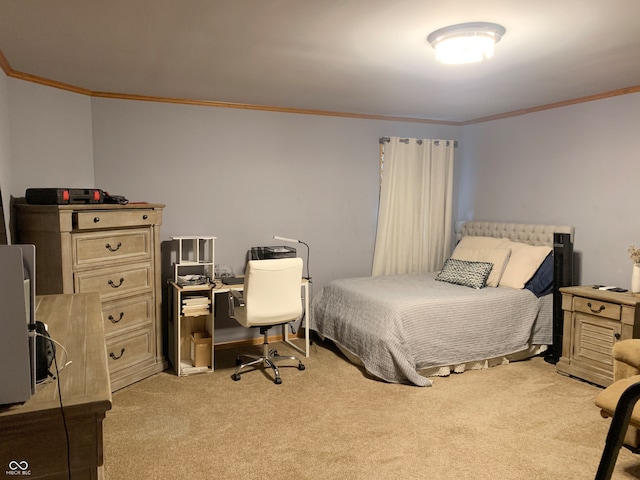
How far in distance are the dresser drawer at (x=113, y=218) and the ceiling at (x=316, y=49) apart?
101 cm

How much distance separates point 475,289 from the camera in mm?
4363

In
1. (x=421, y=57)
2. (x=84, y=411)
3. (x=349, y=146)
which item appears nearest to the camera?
(x=84, y=411)

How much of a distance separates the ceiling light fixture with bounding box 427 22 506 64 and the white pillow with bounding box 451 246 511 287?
7.98 feet

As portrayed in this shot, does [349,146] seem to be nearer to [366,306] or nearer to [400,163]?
[400,163]

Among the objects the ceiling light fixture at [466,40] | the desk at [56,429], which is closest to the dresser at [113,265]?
the desk at [56,429]

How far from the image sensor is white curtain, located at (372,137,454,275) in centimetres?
534

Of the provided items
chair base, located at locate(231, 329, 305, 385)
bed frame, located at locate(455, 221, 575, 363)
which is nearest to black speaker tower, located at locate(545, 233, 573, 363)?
bed frame, located at locate(455, 221, 575, 363)

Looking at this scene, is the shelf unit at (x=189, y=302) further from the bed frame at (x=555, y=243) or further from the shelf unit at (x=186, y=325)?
the bed frame at (x=555, y=243)

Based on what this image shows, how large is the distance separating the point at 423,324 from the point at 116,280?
2.40m

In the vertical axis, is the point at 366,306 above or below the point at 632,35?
below

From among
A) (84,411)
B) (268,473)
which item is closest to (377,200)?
(268,473)

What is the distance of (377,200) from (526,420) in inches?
113

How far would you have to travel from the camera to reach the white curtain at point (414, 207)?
210 inches

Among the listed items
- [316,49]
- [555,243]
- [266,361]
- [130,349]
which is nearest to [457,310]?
[555,243]
